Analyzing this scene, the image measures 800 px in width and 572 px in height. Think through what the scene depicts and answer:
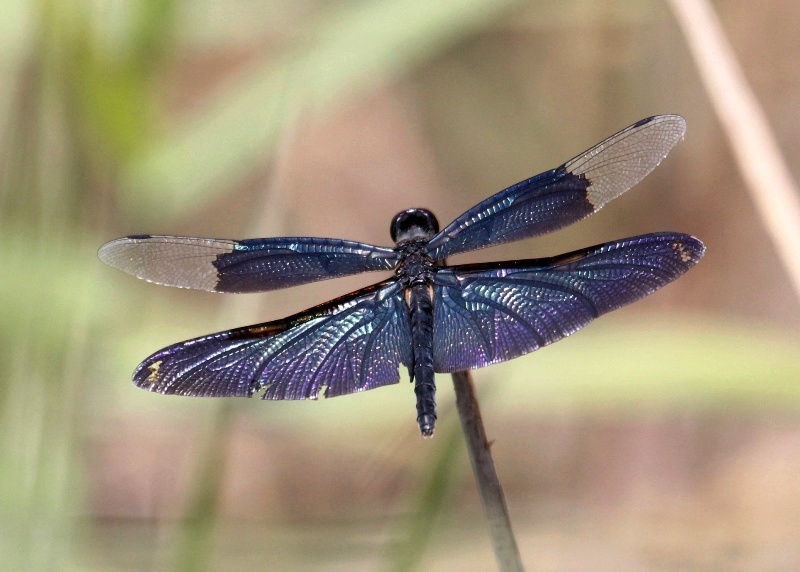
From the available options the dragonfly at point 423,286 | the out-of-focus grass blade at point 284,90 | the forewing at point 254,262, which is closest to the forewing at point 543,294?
the dragonfly at point 423,286

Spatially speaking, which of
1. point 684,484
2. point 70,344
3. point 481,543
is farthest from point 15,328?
point 684,484

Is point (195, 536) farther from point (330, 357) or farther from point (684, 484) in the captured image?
point (684, 484)

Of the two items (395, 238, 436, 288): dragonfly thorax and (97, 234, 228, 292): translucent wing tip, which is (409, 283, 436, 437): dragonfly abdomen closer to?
(395, 238, 436, 288): dragonfly thorax

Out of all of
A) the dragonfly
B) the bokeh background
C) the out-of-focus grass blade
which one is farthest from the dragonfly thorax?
the out-of-focus grass blade

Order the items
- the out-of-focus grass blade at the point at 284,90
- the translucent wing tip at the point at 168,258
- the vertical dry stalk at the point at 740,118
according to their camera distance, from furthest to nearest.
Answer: the out-of-focus grass blade at the point at 284,90 → the vertical dry stalk at the point at 740,118 → the translucent wing tip at the point at 168,258

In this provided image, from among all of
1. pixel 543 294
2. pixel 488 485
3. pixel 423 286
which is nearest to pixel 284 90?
pixel 423 286

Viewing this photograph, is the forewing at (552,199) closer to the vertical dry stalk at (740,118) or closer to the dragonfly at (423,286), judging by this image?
the dragonfly at (423,286)

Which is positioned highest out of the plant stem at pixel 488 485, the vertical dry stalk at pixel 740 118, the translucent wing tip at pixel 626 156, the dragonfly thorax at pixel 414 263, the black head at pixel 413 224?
the vertical dry stalk at pixel 740 118
